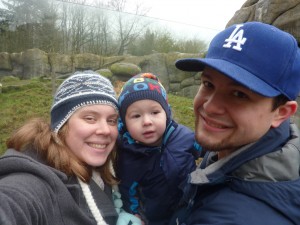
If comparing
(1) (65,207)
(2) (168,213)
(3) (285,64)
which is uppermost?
(3) (285,64)

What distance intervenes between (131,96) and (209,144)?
0.82 metres

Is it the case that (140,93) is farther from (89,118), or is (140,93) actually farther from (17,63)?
(17,63)

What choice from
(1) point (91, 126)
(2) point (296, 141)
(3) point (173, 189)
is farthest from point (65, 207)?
(2) point (296, 141)

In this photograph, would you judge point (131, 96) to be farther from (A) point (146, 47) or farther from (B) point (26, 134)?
(A) point (146, 47)

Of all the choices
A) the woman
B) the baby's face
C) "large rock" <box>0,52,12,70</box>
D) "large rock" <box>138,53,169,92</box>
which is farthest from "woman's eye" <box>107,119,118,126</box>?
"large rock" <box>0,52,12,70</box>

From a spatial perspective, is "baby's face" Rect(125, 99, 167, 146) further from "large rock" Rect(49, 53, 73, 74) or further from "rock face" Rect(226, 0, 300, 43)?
"large rock" Rect(49, 53, 73, 74)

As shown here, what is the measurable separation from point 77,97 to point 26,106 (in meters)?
6.77

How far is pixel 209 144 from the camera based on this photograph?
144cm

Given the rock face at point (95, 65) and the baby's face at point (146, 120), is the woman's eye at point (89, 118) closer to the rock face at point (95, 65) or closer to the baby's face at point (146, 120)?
the baby's face at point (146, 120)

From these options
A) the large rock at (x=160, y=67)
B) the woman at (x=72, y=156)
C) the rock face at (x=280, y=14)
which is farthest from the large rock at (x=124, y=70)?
the woman at (x=72, y=156)

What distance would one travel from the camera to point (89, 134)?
173 cm

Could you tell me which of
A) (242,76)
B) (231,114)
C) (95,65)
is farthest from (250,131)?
(95,65)

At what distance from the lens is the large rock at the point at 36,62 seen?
1340 centimetres

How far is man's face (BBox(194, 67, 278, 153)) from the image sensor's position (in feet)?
4.28
